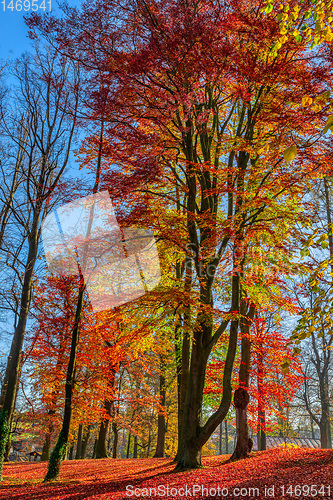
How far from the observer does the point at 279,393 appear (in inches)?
440

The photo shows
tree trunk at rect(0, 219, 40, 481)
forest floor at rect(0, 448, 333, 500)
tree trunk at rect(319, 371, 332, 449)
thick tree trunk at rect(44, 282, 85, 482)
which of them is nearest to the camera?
forest floor at rect(0, 448, 333, 500)

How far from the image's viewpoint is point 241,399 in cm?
973

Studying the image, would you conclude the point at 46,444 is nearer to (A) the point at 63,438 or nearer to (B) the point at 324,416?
(A) the point at 63,438

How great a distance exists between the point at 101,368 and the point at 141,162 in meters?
7.31

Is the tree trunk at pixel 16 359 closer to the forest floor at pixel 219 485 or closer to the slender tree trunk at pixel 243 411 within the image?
the forest floor at pixel 219 485

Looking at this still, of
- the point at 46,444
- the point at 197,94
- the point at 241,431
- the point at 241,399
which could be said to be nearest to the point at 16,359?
the point at 241,399

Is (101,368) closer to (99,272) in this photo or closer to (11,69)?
(99,272)

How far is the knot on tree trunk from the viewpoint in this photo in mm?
9711

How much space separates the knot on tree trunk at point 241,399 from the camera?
9.71m

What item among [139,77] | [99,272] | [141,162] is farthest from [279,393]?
[139,77]

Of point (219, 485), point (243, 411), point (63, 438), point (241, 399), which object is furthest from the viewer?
point (243, 411)

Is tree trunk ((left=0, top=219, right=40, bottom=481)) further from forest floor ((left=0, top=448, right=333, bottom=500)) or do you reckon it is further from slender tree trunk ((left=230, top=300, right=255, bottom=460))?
slender tree trunk ((left=230, top=300, right=255, bottom=460))

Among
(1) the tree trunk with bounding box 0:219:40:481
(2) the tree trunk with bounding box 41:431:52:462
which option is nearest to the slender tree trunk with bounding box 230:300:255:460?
(1) the tree trunk with bounding box 0:219:40:481

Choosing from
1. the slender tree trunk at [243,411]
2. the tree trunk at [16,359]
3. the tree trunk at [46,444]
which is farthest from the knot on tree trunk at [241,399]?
the tree trunk at [46,444]
